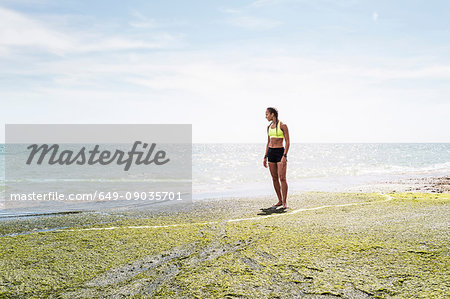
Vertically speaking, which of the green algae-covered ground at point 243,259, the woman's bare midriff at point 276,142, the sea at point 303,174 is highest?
the woman's bare midriff at point 276,142

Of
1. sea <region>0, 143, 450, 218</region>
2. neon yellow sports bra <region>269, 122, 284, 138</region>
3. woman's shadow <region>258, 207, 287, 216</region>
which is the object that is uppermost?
neon yellow sports bra <region>269, 122, 284, 138</region>

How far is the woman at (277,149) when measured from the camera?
8250 mm

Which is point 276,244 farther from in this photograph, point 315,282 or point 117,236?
point 117,236

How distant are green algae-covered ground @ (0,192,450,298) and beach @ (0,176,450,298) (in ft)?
0.03

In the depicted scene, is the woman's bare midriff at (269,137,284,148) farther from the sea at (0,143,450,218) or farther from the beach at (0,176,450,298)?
the sea at (0,143,450,218)

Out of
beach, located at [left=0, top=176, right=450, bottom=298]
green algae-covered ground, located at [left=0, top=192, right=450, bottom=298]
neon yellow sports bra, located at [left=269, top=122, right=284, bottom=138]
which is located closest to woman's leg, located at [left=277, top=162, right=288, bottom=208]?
neon yellow sports bra, located at [left=269, top=122, right=284, bottom=138]

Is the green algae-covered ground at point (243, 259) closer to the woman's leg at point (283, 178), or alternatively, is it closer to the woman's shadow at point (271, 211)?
the woman's shadow at point (271, 211)

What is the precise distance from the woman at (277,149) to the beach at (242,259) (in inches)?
81.3

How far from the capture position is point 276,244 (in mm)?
4465

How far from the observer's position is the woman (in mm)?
8250

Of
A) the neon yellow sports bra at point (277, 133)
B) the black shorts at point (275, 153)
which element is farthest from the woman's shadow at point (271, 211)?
the neon yellow sports bra at point (277, 133)

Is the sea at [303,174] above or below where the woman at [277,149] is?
below

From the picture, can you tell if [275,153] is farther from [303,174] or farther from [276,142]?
[303,174]

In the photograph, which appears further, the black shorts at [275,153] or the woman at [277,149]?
the black shorts at [275,153]
